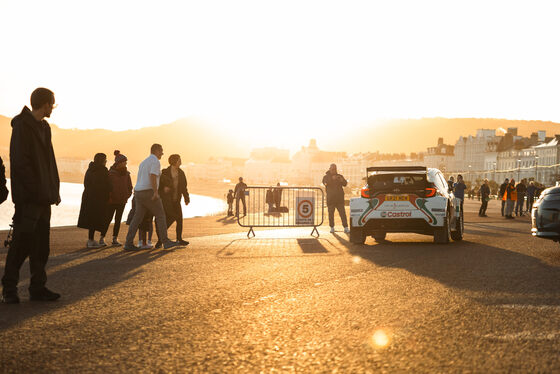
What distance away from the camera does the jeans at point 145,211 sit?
45.3 ft

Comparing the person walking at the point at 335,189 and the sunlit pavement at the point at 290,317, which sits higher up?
the person walking at the point at 335,189

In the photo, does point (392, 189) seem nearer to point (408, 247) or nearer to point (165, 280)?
point (408, 247)

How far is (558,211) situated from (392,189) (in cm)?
417

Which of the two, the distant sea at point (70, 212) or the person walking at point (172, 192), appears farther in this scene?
the distant sea at point (70, 212)

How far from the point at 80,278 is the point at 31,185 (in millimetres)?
2712

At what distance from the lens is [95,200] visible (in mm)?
14125

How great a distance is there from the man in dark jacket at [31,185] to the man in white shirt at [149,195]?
636 cm

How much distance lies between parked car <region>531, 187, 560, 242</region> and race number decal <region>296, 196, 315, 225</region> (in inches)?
301

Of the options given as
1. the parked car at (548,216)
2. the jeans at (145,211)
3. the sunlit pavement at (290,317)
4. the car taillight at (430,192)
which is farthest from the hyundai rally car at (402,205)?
the jeans at (145,211)

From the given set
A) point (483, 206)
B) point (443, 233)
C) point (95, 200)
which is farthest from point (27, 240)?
point (483, 206)

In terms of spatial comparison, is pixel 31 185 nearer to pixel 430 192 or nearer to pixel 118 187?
pixel 118 187

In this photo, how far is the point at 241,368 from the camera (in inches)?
181

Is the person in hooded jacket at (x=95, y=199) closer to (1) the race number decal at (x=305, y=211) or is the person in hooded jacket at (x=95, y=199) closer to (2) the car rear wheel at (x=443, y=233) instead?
(1) the race number decal at (x=305, y=211)

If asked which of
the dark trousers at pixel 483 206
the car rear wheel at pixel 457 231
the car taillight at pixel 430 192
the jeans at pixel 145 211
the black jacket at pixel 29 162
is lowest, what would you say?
the dark trousers at pixel 483 206
